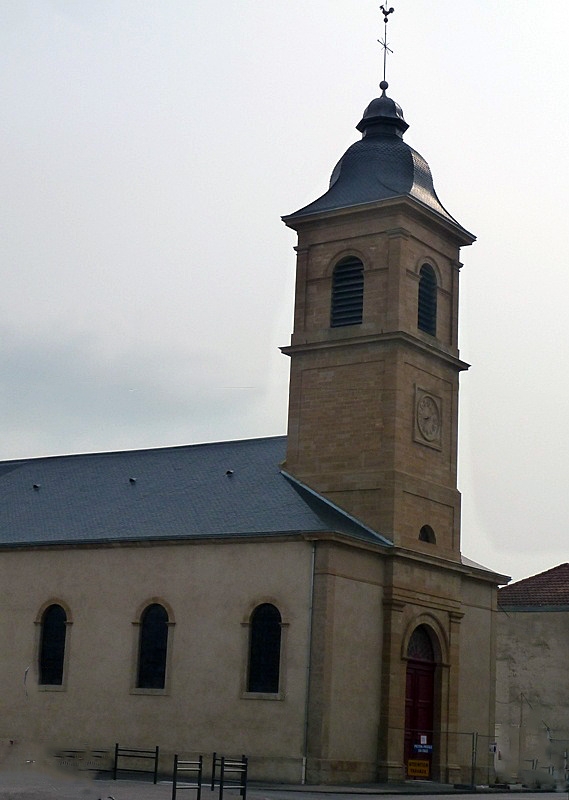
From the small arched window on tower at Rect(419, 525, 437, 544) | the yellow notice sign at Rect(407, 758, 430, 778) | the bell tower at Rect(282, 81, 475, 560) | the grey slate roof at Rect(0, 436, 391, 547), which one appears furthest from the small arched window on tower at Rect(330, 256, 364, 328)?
the yellow notice sign at Rect(407, 758, 430, 778)

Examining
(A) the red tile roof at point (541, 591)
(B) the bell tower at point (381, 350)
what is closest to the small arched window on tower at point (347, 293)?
(B) the bell tower at point (381, 350)

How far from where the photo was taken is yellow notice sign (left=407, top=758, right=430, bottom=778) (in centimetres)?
3522

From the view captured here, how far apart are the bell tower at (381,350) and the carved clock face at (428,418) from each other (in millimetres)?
43

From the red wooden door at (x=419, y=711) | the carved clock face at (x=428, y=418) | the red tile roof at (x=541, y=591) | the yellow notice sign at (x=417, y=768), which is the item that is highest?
the carved clock face at (x=428, y=418)

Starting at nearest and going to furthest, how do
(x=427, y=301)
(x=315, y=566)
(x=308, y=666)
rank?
(x=308, y=666) → (x=315, y=566) → (x=427, y=301)

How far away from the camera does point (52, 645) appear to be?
3772cm

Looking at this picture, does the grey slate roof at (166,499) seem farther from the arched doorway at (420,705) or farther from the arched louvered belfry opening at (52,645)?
the arched doorway at (420,705)

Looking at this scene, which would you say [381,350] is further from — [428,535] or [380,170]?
[380,170]

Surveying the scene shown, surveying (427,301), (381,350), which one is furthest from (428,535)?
(427,301)

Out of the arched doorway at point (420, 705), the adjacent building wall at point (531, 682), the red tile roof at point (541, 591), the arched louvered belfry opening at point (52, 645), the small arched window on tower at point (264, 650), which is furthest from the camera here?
the red tile roof at point (541, 591)

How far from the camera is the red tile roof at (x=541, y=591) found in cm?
4813

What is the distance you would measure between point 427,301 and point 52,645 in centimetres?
1452

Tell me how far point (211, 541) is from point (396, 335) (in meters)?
7.64

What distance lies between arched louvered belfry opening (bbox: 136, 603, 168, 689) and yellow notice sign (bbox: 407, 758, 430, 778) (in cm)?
679
